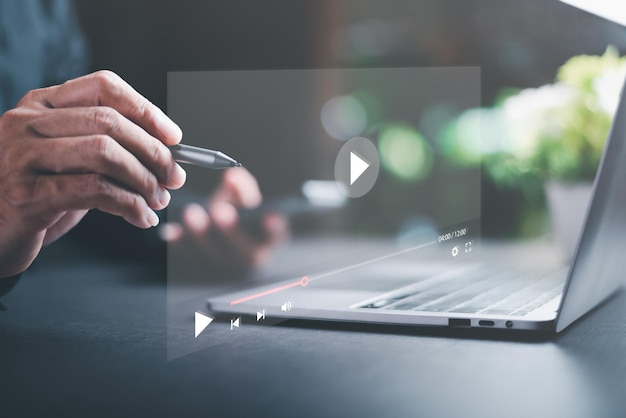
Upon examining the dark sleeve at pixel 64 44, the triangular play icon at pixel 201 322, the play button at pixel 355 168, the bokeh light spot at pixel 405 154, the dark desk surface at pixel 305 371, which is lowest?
the dark desk surface at pixel 305 371

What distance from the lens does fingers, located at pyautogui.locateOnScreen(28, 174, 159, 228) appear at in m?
0.46

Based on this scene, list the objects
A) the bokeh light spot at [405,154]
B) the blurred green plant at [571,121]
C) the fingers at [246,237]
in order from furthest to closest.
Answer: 1. the bokeh light spot at [405,154]
2. the blurred green plant at [571,121]
3. the fingers at [246,237]

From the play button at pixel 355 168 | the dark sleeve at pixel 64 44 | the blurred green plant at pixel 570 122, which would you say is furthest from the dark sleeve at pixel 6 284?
the blurred green plant at pixel 570 122

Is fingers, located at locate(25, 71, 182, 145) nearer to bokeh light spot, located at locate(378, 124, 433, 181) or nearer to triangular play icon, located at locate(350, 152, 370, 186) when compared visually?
triangular play icon, located at locate(350, 152, 370, 186)

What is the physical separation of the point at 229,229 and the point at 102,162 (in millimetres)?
138

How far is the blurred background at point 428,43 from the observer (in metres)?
1.05

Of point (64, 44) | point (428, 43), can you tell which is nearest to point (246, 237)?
point (64, 44)

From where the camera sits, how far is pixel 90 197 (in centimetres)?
47

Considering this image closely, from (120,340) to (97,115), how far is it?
155mm

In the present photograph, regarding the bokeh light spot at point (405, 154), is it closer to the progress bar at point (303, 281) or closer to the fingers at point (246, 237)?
the progress bar at point (303, 281)

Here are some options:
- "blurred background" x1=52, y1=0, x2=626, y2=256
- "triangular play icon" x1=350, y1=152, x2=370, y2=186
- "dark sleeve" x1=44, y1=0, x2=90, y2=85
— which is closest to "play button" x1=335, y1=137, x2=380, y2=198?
"triangular play icon" x1=350, y1=152, x2=370, y2=186

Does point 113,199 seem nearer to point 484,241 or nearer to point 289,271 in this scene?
point 289,271

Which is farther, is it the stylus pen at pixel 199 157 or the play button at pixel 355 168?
the play button at pixel 355 168

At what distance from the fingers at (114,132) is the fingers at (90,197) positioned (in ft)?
0.07
